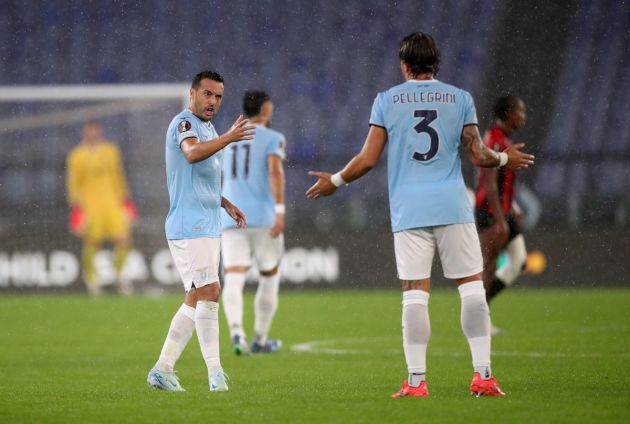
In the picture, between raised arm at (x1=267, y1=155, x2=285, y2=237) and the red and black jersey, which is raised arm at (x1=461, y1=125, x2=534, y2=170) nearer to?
raised arm at (x1=267, y1=155, x2=285, y2=237)

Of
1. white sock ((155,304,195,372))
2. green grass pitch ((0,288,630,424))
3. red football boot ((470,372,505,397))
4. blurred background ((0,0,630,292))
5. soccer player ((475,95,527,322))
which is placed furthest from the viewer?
blurred background ((0,0,630,292))

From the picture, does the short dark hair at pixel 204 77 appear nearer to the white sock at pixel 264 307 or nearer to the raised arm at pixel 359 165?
the raised arm at pixel 359 165

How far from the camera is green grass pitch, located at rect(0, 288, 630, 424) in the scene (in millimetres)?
5406

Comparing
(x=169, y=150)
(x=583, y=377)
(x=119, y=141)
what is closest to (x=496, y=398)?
(x=583, y=377)

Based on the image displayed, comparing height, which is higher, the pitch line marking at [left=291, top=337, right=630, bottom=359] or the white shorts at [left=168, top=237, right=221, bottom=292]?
the white shorts at [left=168, top=237, right=221, bottom=292]

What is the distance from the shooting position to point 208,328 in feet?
21.1

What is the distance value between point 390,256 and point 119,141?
431 cm

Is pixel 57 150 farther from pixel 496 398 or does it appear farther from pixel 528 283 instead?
pixel 496 398

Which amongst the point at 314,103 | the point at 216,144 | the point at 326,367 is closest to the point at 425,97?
the point at 216,144

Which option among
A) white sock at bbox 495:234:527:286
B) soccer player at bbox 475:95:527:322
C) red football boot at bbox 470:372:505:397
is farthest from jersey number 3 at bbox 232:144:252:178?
red football boot at bbox 470:372:505:397

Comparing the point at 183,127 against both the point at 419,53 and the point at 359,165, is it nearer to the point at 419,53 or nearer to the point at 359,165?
the point at 359,165

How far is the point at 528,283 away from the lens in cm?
1599

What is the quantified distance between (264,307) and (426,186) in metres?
3.62

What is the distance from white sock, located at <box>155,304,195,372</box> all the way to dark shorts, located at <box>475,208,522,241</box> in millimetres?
4226
